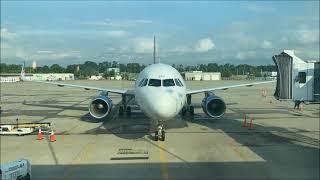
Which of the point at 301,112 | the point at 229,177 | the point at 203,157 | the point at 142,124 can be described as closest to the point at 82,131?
the point at 142,124

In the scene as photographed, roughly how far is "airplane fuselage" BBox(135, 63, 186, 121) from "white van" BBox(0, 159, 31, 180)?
23.6 ft

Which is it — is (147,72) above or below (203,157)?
above

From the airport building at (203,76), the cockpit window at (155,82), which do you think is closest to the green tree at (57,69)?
the airport building at (203,76)

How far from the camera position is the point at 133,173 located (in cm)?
1352

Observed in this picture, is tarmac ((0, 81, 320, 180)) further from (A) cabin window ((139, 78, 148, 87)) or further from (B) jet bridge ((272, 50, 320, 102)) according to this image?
(A) cabin window ((139, 78, 148, 87))

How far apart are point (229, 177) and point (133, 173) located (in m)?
3.07

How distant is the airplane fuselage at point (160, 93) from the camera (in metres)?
18.5

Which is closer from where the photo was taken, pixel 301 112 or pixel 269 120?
pixel 269 120

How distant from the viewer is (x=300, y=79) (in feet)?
59.5

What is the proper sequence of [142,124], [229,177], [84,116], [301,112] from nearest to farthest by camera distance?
[229,177] → [142,124] → [84,116] → [301,112]

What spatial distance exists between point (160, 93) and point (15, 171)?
871 cm

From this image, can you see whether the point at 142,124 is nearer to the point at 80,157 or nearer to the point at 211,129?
the point at 211,129

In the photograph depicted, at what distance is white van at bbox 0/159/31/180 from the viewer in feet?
36.9

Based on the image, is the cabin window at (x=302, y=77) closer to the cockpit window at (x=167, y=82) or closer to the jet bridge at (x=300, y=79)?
the jet bridge at (x=300, y=79)
